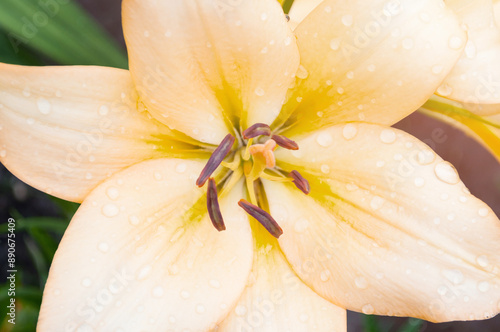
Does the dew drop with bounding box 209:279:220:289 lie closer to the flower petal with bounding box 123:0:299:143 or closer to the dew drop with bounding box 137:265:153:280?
the dew drop with bounding box 137:265:153:280

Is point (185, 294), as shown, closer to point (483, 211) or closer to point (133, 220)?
point (133, 220)

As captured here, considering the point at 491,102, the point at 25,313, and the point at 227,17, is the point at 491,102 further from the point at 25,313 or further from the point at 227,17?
the point at 25,313

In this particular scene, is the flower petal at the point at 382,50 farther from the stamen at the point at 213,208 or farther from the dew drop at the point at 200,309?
the dew drop at the point at 200,309

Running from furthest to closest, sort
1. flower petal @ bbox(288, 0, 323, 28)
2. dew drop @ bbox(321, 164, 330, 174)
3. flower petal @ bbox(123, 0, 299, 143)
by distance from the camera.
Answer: flower petal @ bbox(288, 0, 323, 28) < dew drop @ bbox(321, 164, 330, 174) < flower petal @ bbox(123, 0, 299, 143)

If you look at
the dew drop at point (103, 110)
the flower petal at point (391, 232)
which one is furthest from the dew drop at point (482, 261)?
the dew drop at point (103, 110)

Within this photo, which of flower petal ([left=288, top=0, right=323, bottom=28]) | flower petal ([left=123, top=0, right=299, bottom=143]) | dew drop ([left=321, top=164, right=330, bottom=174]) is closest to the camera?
flower petal ([left=123, top=0, right=299, bottom=143])

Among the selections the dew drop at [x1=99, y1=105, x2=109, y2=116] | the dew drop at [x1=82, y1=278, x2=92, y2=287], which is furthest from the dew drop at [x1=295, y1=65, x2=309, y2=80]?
the dew drop at [x1=82, y1=278, x2=92, y2=287]

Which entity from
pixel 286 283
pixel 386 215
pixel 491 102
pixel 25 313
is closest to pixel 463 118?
pixel 491 102

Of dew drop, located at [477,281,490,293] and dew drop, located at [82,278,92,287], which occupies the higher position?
dew drop, located at [82,278,92,287]
